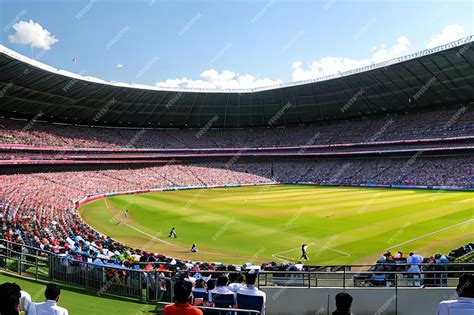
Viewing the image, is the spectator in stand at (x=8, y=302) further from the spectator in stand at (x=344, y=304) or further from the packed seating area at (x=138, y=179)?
the packed seating area at (x=138, y=179)

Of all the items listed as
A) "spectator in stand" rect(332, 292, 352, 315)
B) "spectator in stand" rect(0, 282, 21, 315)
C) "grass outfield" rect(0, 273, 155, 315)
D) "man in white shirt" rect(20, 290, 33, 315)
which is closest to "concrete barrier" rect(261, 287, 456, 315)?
"grass outfield" rect(0, 273, 155, 315)

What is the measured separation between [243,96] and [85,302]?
7033cm

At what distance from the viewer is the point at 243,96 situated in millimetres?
78625

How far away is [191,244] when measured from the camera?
25031mm

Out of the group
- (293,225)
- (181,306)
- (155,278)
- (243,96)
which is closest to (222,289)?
(181,306)

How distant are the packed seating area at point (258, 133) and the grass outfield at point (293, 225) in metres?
22.5

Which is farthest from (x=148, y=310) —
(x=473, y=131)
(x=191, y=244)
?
(x=473, y=131)

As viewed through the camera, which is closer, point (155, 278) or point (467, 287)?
point (467, 287)

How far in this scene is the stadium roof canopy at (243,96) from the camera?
51.7 metres

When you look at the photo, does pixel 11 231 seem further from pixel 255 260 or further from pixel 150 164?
pixel 150 164

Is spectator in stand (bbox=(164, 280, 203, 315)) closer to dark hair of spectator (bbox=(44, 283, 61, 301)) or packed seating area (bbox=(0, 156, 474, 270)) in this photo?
dark hair of spectator (bbox=(44, 283, 61, 301))

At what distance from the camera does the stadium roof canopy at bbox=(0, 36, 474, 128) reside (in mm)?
51719

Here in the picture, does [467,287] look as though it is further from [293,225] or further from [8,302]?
[293,225]

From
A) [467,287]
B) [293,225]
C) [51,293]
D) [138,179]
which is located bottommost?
[51,293]
